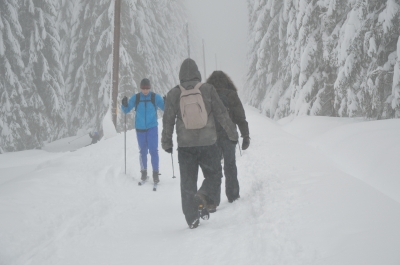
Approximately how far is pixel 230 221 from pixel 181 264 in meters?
1.07

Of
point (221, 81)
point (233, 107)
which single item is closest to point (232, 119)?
point (233, 107)

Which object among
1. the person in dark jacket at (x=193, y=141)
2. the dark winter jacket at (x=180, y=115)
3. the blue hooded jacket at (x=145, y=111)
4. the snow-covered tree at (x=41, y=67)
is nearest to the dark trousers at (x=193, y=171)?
the person in dark jacket at (x=193, y=141)

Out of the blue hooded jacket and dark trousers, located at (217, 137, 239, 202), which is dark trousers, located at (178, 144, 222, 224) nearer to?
dark trousers, located at (217, 137, 239, 202)

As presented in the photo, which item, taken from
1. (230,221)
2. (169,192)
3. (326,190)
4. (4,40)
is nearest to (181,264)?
(230,221)

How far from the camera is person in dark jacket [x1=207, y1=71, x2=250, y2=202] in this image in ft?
14.0

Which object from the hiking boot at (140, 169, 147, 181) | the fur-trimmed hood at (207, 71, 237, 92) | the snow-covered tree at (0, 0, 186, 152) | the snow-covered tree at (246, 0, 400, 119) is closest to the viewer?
the fur-trimmed hood at (207, 71, 237, 92)

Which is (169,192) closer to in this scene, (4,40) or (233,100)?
(233,100)

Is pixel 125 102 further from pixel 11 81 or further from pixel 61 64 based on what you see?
pixel 61 64

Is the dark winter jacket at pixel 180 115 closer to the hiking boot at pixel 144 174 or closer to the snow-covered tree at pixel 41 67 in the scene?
the hiking boot at pixel 144 174

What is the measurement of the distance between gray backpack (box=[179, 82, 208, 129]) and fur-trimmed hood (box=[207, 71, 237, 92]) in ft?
3.16

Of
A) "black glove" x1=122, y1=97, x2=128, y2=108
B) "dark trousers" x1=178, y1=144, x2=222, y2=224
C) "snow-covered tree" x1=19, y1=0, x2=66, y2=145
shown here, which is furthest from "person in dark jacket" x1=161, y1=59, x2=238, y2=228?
"snow-covered tree" x1=19, y1=0, x2=66, y2=145

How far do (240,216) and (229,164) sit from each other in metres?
0.88

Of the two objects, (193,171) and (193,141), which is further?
(193,171)

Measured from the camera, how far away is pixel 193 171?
3641 millimetres
